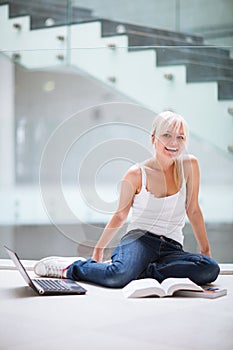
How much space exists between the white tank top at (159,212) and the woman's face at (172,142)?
0.34 ft

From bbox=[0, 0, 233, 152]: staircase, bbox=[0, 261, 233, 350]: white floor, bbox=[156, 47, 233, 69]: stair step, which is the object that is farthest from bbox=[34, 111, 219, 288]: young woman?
bbox=[156, 47, 233, 69]: stair step

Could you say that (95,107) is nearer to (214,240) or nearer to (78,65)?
(78,65)

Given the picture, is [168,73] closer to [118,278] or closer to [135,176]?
[135,176]

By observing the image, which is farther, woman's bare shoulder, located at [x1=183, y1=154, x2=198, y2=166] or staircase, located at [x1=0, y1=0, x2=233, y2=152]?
staircase, located at [x1=0, y1=0, x2=233, y2=152]

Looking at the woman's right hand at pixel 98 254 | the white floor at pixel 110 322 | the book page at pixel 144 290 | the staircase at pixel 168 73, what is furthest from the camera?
the staircase at pixel 168 73

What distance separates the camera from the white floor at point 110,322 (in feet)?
5.59

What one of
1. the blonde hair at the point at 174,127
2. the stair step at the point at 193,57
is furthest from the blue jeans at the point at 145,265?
the stair step at the point at 193,57

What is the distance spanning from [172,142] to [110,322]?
822mm

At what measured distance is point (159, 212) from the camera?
8.41 ft

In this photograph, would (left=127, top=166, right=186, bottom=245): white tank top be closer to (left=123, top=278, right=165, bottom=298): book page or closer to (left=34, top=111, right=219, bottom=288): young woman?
(left=34, top=111, right=219, bottom=288): young woman

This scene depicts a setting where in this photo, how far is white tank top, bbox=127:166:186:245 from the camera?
256 centimetres

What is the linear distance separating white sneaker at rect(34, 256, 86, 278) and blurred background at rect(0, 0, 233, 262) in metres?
0.17

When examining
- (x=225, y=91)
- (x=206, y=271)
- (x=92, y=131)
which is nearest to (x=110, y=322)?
(x=206, y=271)

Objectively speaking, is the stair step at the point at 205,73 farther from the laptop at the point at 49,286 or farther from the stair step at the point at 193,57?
the laptop at the point at 49,286
